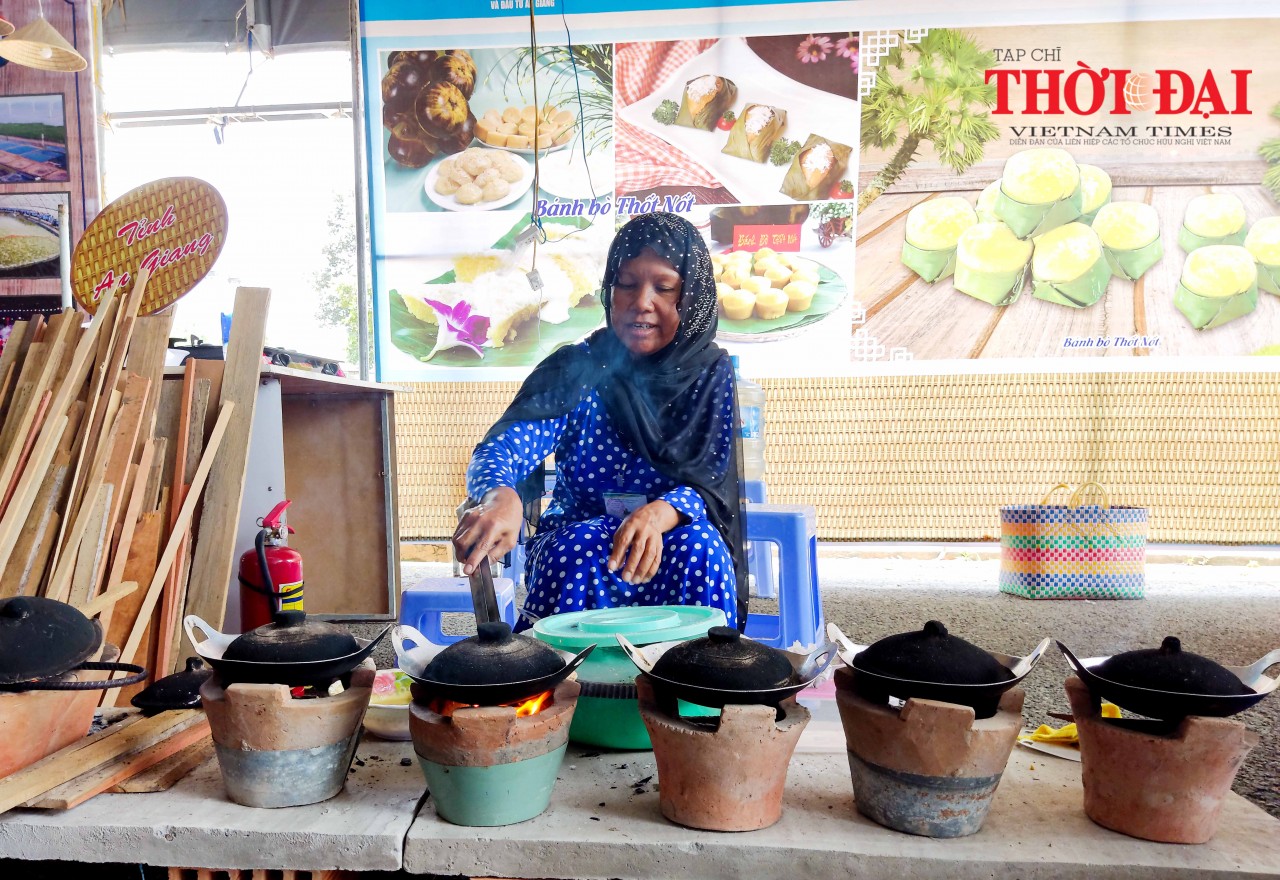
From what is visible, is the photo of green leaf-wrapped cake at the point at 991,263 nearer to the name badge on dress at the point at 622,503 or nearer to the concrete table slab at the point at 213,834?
the name badge on dress at the point at 622,503

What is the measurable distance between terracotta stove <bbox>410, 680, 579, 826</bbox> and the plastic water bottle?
3150mm

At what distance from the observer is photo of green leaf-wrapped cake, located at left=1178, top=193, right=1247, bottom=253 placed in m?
4.11

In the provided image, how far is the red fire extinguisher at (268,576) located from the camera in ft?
9.30

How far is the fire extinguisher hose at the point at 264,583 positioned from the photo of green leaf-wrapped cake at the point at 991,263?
141 inches

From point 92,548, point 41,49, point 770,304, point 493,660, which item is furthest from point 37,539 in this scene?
point 770,304

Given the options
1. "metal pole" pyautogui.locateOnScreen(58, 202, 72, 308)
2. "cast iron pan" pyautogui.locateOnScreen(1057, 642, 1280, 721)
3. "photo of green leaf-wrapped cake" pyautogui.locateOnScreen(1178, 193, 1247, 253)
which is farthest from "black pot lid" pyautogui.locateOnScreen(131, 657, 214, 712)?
"photo of green leaf-wrapped cake" pyautogui.locateOnScreen(1178, 193, 1247, 253)

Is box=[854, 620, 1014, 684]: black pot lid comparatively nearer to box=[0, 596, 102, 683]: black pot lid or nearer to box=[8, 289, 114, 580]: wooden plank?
box=[0, 596, 102, 683]: black pot lid

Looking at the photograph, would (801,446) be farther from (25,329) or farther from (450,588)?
(25,329)

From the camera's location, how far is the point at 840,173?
427 cm

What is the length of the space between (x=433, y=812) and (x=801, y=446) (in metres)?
3.71

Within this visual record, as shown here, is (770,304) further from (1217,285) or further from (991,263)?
(1217,285)

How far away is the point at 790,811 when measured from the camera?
122 centimetres

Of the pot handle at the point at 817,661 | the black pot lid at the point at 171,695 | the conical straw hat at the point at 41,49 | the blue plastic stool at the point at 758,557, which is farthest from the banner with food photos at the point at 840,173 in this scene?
the pot handle at the point at 817,661

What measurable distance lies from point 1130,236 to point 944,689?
398 centimetres
